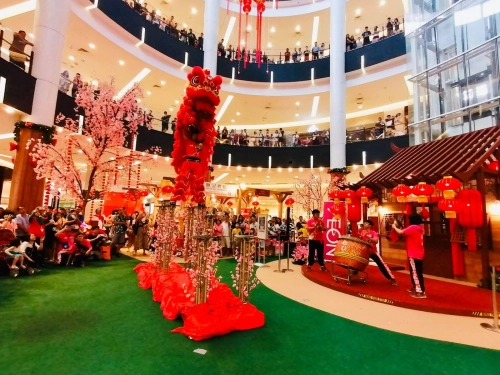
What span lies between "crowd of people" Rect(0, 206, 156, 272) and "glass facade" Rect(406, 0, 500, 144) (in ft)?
27.9

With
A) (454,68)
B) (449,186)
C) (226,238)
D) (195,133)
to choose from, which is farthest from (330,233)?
(454,68)

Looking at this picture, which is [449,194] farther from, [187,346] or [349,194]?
[187,346]

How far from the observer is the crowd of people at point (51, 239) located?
5559 millimetres

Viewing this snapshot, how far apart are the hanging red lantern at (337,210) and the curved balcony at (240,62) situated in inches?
354

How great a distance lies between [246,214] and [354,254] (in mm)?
9636

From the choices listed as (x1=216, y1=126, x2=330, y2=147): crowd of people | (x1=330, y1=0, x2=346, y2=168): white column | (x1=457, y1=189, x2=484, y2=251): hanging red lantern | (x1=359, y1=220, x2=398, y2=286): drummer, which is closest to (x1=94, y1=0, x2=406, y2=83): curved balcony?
(x1=330, y1=0, x2=346, y2=168): white column

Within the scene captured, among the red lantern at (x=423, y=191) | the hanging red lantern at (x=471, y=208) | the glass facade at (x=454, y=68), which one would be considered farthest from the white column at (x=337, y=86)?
the hanging red lantern at (x=471, y=208)

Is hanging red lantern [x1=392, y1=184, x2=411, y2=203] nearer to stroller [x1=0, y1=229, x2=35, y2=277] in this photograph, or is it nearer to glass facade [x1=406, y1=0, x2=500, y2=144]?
glass facade [x1=406, y1=0, x2=500, y2=144]

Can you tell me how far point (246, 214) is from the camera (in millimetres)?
14703

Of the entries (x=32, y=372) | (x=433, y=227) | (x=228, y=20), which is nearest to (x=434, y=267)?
(x=433, y=227)

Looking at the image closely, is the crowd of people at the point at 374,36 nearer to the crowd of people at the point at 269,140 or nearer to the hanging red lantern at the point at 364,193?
the crowd of people at the point at 269,140

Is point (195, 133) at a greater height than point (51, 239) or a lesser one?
greater

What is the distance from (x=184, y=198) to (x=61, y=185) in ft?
10.6

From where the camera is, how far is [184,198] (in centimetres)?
490
